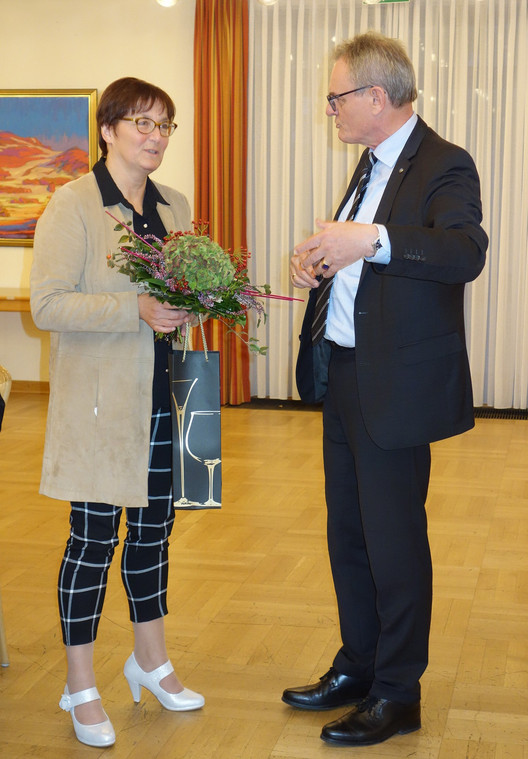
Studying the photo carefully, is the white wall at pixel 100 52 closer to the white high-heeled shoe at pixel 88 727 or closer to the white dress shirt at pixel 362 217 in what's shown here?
the white dress shirt at pixel 362 217

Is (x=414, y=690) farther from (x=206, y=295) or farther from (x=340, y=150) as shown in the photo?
(x=340, y=150)

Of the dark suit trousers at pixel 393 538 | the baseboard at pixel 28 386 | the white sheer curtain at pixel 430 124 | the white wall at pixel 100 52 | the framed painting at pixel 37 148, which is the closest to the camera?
the dark suit trousers at pixel 393 538

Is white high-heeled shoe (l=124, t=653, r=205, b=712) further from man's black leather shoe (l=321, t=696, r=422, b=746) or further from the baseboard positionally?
the baseboard

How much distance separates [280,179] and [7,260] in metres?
2.53

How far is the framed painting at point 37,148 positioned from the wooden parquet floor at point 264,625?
130 inches

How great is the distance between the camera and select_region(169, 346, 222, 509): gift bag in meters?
2.43

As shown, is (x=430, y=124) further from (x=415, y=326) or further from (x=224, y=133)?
(x=415, y=326)

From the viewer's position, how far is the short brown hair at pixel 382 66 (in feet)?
7.57

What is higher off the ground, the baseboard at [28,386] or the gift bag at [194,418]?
the gift bag at [194,418]

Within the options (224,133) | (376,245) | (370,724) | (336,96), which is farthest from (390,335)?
(224,133)

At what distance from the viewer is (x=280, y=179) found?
25.1 feet

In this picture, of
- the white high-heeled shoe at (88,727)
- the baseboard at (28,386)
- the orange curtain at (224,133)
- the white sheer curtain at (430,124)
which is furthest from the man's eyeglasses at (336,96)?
the baseboard at (28,386)

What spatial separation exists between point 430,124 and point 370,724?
573 centimetres

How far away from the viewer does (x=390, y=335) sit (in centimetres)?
226
